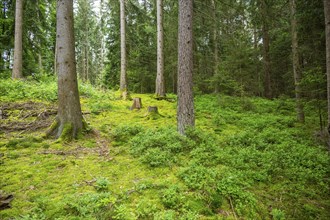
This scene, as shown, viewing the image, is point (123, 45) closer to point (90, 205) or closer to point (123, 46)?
point (123, 46)

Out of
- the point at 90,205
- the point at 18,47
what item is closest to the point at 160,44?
the point at 18,47

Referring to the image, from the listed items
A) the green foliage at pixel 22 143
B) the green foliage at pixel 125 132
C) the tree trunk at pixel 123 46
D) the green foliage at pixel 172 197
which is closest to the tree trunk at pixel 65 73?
the green foliage at pixel 22 143

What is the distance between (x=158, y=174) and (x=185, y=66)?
132 inches

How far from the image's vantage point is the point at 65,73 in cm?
611

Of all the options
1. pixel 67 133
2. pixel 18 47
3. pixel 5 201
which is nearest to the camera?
pixel 5 201

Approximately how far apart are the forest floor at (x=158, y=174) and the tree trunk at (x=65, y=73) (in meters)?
0.60

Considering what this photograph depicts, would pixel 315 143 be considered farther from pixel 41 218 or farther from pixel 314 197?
pixel 41 218

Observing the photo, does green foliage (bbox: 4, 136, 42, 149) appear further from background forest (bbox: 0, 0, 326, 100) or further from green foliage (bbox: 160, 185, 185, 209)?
background forest (bbox: 0, 0, 326, 100)

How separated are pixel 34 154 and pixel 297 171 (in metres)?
6.18

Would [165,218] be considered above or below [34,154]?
below

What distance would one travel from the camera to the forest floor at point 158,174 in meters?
3.29

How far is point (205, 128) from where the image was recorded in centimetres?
816

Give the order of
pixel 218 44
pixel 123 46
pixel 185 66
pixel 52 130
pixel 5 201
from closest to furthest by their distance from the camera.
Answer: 1. pixel 5 201
2. pixel 52 130
3. pixel 185 66
4. pixel 123 46
5. pixel 218 44

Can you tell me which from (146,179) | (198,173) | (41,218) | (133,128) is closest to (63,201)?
(41,218)
